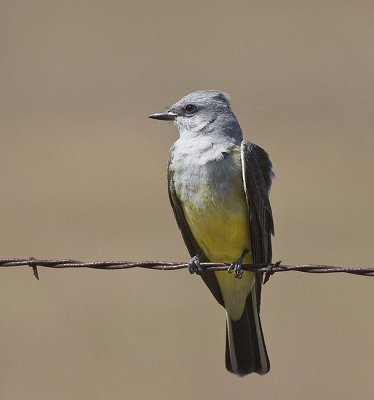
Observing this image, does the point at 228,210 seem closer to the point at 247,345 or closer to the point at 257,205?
the point at 257,205

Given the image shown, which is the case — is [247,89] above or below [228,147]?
above

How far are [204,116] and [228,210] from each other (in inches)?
36.2

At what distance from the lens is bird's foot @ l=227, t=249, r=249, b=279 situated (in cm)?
745

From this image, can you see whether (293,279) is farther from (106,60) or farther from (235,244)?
(106,60)

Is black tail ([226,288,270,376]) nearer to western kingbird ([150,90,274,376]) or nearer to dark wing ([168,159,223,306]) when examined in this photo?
western kingbird ([150,90,274,376])

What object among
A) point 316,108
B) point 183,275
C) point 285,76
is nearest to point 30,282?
point 183,275

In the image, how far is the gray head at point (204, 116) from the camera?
8.52 meters

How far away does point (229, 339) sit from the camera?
27.7 ft

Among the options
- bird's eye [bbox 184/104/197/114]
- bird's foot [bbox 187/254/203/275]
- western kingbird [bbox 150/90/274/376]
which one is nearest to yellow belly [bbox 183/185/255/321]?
western kingbird [bbox 150/90/274/376]

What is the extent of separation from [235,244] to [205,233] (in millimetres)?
202

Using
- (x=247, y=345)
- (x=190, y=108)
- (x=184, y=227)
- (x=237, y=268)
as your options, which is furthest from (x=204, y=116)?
(x=247, y=345)

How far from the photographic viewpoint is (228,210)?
8016mm

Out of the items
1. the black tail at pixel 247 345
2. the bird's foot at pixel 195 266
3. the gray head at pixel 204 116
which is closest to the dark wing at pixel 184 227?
the bird's foot at pixel 195 266

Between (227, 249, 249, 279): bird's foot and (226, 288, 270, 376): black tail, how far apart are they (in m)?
0.48
